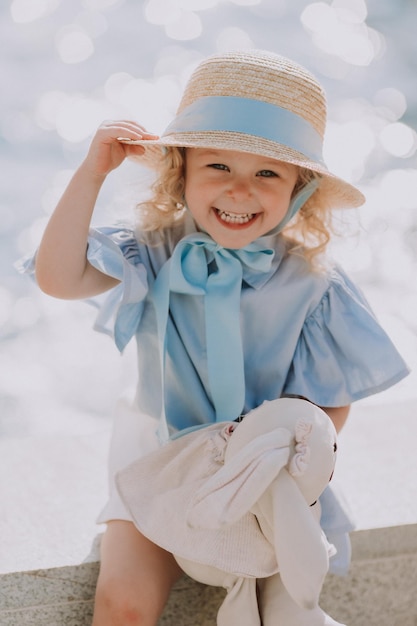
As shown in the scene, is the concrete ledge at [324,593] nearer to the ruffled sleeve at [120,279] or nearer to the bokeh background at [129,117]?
the ruffled sleeve at [120,279]

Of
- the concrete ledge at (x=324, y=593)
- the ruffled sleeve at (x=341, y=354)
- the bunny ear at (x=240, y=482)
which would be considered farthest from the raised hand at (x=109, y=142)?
the concrete ledge at (x=324, y=593)

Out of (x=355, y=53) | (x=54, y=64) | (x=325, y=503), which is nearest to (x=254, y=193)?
(x=325, y=503)

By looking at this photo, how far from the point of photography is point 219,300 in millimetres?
1700

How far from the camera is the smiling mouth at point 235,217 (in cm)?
167

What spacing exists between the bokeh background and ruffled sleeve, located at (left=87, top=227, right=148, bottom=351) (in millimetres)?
118

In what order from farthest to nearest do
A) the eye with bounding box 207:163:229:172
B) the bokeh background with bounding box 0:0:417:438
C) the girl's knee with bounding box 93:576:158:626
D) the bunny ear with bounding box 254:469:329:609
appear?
the bokeh background with bounding box 0:0:417:438 < the eye with bounding box 207:163:229:172 < the girl's knee with bounding box 93:576:158:626 < the bunny ear with bounding box 254:469:329:609

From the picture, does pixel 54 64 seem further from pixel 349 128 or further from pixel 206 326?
pixel 206 326

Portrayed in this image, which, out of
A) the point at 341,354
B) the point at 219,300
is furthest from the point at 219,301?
the point at 341,354

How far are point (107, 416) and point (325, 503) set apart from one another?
1700 millimetres

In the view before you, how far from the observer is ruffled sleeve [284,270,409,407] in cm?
173

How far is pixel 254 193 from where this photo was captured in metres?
1.64

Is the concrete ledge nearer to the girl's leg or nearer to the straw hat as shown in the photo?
the girl's leg

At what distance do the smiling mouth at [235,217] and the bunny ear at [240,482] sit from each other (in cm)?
43

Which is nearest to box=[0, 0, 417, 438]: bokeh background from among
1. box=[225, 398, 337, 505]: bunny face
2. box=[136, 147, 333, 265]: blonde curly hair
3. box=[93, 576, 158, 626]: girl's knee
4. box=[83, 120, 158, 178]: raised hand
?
box=[136, 147, 333, 265]: blonde curly hair
